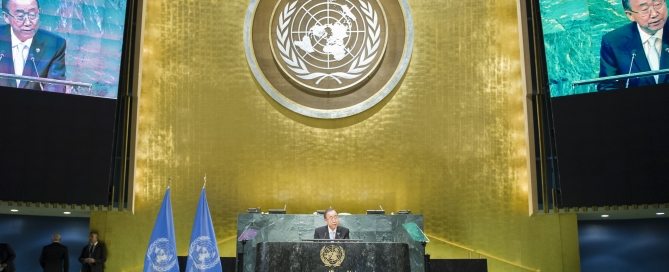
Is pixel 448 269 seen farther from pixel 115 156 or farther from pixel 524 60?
pixel 115 156

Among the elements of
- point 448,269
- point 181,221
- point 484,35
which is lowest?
point 448,269

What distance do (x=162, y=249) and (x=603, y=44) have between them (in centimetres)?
755

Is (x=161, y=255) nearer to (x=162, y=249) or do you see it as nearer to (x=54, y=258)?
(x=162, y=249)

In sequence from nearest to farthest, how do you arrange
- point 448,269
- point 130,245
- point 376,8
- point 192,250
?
1. point 192,250
2. point 448,269
3. point 130,245
4. point 376,8

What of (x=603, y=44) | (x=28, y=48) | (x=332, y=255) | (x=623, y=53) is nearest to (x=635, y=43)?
(x=623, y=53)

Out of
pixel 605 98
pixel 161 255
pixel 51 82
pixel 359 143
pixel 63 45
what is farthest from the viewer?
pixel 359 143

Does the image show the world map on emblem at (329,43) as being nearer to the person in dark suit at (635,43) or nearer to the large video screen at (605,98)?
the large video screen at (605,98)

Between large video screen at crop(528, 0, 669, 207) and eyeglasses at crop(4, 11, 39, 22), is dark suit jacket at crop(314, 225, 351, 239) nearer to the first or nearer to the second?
large video screen at crop(528, 0, 669, 207)

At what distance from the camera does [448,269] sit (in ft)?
34.0

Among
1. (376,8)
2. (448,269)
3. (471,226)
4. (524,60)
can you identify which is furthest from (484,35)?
(448,269)

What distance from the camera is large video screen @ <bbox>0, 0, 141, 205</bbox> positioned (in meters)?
10.2

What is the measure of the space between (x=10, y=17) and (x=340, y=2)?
17.6 ft

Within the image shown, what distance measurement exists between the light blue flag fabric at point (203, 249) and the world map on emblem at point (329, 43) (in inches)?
157

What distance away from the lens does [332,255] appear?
706 centimetres
